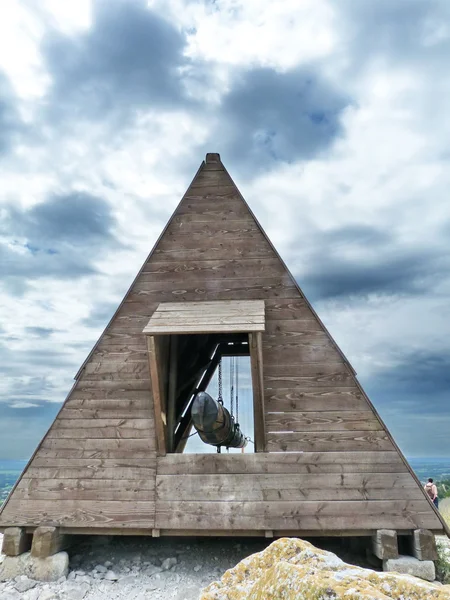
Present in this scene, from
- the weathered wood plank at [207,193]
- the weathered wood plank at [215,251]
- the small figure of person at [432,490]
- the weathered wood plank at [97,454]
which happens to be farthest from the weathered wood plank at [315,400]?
the small figure of person at [432,490]

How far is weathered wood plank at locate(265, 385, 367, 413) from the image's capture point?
6688 millimetres

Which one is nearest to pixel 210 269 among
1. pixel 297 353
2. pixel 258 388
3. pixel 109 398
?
pixel 297 353

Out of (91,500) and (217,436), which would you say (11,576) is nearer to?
(91,500)

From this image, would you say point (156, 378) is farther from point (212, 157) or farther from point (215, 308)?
point (212, 157)

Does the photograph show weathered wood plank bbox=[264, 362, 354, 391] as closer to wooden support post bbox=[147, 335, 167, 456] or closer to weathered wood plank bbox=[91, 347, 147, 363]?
wooden support post bbox=[147, 335, 167, 456]

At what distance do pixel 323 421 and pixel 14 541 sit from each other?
4.96 meters

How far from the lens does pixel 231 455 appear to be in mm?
6590

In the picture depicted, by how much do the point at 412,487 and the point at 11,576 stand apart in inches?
231

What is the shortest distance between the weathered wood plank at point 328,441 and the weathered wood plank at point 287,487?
0.37 metres

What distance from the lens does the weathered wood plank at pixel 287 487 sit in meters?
6.27

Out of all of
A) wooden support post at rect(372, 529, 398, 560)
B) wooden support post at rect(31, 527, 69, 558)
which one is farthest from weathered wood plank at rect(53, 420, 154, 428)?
wooden support post at rect(372, 529, 398, 560)

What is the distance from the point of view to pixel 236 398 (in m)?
11.8

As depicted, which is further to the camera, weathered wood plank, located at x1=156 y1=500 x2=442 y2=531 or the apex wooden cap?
the apex wooden cap

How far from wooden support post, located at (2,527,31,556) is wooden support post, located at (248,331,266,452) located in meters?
3.79
